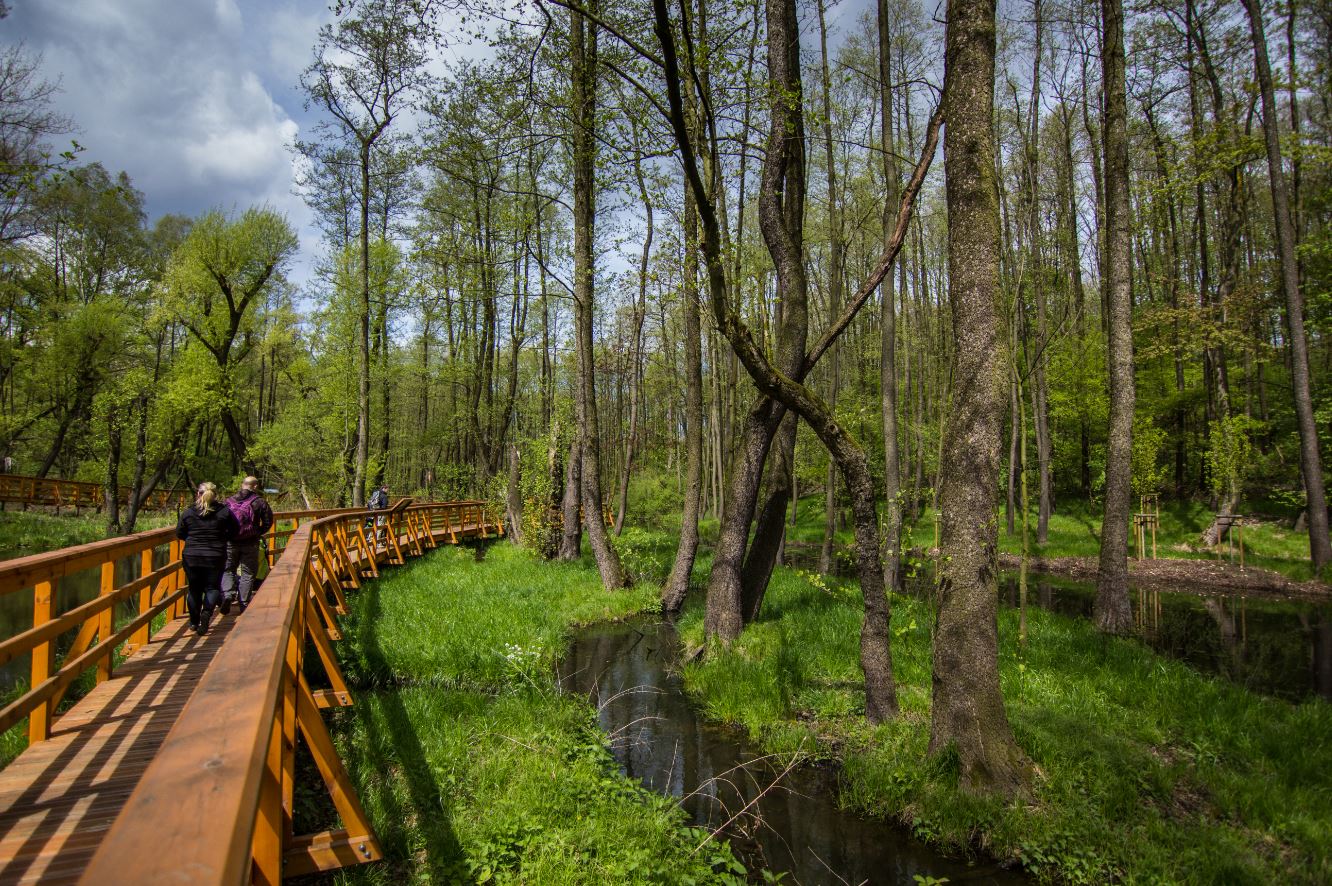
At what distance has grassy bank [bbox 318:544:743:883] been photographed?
3807mm

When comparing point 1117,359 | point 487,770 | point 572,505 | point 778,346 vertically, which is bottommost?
point 487,770

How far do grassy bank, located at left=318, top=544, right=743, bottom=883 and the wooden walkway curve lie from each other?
700 millimetres

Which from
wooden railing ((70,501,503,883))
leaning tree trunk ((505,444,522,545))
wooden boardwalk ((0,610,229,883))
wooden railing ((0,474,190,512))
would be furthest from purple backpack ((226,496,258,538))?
wooden railing ((0,474,190,512))

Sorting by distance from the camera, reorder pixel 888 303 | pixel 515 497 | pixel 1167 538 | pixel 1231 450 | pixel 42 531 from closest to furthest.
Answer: pixel 888 303, pixel 515 497, pixel 1231 450, pixel 42 531, pixel 1167 538

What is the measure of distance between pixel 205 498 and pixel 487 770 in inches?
162

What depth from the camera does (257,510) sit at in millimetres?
7488

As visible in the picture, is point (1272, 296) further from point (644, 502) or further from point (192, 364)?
point (192, 364)

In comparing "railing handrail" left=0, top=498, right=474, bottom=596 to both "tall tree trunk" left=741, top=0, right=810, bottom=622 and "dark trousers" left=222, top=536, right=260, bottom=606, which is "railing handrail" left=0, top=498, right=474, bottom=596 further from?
"tall tree trunk" left=741, top=0, right=810, bottom=622

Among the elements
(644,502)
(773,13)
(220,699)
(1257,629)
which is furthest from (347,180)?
(1257,629)

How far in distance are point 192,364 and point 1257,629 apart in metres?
31.0

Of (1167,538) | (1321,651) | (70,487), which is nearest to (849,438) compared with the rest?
(1321,651)

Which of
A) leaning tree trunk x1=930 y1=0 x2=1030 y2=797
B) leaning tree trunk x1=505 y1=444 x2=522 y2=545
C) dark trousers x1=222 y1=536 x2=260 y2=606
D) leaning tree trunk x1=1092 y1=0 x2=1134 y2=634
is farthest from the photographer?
leaning tree trunk x1=505 y1=444 x2=522 y2=545

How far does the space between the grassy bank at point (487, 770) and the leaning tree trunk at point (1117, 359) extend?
310 inches

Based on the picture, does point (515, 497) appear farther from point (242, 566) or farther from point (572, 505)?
point (242, 566)
